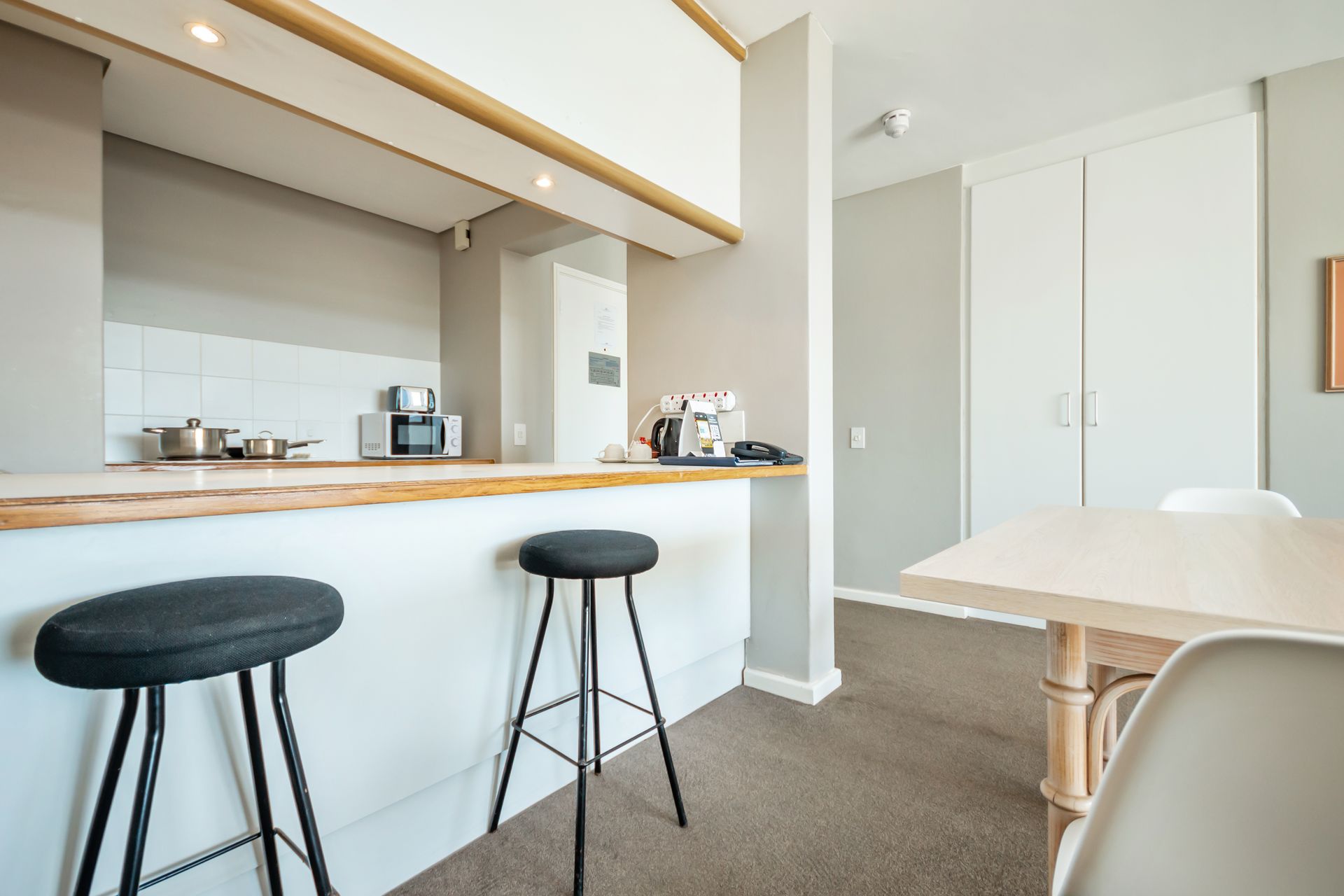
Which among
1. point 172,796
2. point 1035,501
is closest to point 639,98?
point 172,796

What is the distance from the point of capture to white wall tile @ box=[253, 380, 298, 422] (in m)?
3.07

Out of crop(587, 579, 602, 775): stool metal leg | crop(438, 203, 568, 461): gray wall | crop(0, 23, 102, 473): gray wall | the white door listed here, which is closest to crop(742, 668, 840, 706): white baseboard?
crop(587, 579, 602, 775): stool metal leg

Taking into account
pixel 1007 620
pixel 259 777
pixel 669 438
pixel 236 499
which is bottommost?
pixel 1007 620

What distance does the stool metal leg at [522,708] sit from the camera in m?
1.39

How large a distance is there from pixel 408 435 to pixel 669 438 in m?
1.82

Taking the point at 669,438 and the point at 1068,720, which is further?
the point at 669,438

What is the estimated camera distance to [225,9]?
3.53 feet

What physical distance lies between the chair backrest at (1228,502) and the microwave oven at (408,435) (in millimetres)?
3409

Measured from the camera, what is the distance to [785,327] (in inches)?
87.8

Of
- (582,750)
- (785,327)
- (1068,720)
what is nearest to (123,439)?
(582,750)

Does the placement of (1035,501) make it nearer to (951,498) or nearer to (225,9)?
(951,498)

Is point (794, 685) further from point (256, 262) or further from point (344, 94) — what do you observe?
point (256, 262)

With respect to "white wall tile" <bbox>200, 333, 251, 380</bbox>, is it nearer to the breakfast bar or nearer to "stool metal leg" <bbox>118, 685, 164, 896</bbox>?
the breakfast bar

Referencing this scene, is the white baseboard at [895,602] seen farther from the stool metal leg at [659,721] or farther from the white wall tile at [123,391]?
the white wall tile at [123,391]
